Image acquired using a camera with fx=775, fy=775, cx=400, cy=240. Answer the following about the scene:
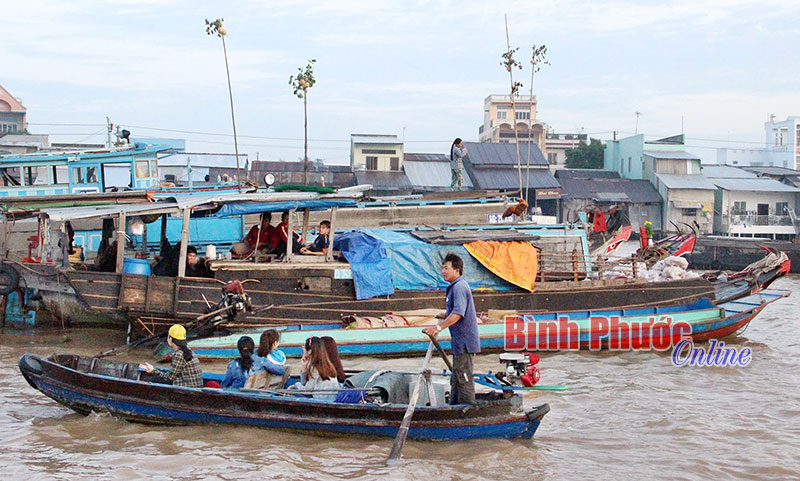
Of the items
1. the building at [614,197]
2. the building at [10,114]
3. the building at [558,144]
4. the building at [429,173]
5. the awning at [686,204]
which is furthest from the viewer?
the building at [558,144]

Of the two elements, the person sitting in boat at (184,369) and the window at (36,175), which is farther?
the window at (36,175)

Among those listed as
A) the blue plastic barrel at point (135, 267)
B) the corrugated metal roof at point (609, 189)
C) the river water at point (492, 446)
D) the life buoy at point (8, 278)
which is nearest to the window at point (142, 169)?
the life buoy at point (8, 278)

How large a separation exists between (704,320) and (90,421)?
10.2 meters

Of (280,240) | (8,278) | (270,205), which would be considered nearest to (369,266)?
(280,240)

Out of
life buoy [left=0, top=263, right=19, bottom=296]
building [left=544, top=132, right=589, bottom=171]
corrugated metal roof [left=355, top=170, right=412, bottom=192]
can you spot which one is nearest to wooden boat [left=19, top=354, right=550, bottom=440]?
life buoy [left=0, top=263, right=19, bottom=296]

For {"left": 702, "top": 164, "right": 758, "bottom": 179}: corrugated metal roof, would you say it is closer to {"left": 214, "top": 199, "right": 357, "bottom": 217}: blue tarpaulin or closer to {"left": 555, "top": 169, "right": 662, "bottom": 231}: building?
{"left": 555, "top": 169, "right": 662, "bottom": 231}: building

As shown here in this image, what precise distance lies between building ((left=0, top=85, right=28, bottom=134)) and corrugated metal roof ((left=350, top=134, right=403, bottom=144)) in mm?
23698

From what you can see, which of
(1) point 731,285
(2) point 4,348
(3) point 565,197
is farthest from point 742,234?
(2) point 4,348

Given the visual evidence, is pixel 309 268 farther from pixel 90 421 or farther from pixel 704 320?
pixel 704 320

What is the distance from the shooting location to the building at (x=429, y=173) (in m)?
41.6

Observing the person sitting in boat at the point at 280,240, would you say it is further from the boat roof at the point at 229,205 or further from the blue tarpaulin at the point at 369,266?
the blue tarpaulin at the point at 369,266

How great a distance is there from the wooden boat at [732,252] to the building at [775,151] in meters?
31.0

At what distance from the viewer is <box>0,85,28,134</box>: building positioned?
2060 inches

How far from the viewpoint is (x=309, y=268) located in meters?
12.1
